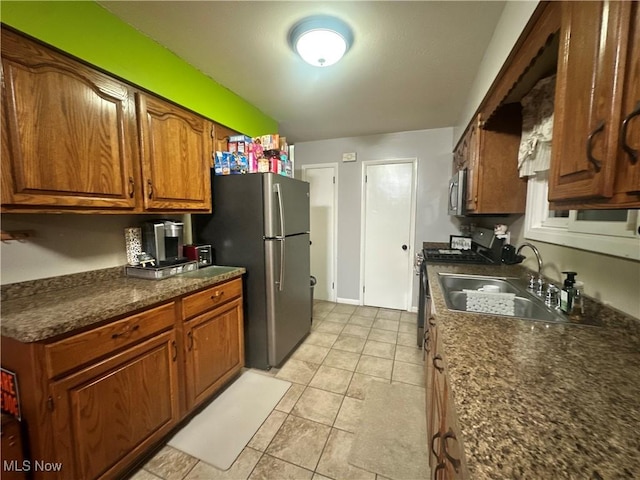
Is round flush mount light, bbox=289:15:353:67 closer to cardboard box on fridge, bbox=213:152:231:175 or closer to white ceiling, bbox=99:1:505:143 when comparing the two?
white ceiling, bbox=99:1:505:143

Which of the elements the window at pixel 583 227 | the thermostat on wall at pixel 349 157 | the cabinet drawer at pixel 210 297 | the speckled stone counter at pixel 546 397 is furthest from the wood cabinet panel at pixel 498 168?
the cabinet drawer at pixel 210 297

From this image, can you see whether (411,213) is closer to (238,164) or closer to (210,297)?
(238,164)

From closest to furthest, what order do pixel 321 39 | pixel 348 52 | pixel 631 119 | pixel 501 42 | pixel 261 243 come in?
pixel 631 119, pixel 501 42, pixel 321 39, pixel 348 52, pixel 261 243

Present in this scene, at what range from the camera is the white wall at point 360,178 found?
3209mm

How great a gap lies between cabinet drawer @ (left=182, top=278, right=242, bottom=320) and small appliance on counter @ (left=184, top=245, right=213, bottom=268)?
325 millimetres

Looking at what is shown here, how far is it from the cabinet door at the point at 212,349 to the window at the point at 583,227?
2103 millimetres

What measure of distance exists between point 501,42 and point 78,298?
8.50 ft

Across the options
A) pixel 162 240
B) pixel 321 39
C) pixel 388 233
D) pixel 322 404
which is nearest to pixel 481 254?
pixel 388 233

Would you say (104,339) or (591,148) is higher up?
(591,148)

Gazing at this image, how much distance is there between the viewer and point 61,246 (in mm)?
1448

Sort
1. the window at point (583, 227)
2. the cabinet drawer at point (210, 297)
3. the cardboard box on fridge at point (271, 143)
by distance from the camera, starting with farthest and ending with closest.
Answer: the cardboard box on fridge at point (271, 143)
the cabinet drawer at point (210, 297)
the window at point (583, 227)

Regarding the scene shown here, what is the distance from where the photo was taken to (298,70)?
191cm

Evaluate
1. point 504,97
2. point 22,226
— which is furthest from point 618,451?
point 22,226

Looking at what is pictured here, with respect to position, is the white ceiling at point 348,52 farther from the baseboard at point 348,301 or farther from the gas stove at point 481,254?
the baseboard at point 348,301
